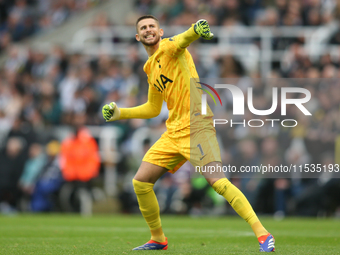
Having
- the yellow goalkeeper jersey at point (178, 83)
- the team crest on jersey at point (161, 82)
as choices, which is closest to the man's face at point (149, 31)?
the yellow goalkeeper jersey at point (178, 83)

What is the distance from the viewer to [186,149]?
625cm

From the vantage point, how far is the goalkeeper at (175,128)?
6.04 meters

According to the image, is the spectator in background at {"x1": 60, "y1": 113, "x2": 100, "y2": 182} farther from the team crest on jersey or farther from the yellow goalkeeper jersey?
the yellow goalkeeper jersey

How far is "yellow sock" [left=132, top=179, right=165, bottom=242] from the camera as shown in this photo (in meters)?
6.44

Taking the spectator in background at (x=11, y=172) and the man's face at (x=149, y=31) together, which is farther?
the spectator in background at (x=11, y=172)

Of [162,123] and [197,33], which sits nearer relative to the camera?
[197,33]

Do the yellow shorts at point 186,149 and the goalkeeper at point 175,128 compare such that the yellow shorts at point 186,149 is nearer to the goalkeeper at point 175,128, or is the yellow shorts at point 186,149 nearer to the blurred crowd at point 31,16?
the goalkeeper at point 175,128

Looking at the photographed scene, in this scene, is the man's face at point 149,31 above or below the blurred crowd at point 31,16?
below

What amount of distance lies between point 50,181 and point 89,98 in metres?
2.48

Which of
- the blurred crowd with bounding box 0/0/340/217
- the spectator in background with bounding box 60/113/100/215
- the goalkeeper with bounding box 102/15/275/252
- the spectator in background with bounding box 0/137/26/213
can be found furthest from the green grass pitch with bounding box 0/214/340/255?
the spectator in background with bounding box 0/137/26/213

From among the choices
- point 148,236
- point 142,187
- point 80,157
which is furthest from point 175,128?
point 80,157

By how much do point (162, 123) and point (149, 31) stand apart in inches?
294

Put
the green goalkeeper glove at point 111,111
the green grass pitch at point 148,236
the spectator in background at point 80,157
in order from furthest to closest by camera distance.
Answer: the spectator in background at point 80,157 < the green goalkeeper glove at point 111,111 < the green grass pitch at point 148,236

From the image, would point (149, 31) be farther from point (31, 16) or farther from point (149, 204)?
point (31, 16)
